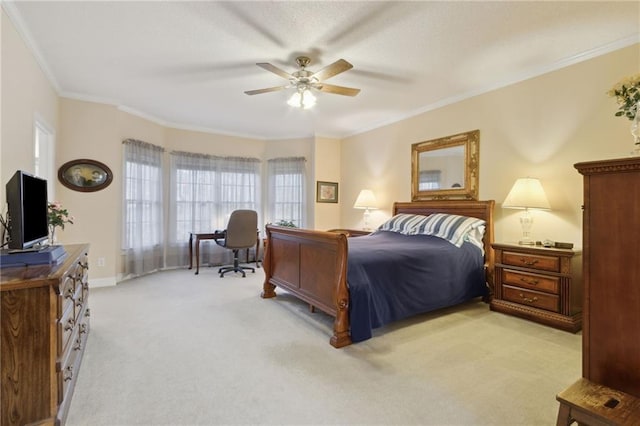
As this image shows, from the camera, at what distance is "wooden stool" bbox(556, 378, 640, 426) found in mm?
970

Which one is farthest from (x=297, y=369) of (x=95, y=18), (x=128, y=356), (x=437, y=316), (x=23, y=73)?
(x=23, y=73)

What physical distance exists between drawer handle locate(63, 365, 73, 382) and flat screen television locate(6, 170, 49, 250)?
2.33 feet

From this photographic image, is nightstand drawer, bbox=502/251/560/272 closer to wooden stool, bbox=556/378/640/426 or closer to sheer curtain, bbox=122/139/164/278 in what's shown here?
wooden stool, bbox=556/378/640/426

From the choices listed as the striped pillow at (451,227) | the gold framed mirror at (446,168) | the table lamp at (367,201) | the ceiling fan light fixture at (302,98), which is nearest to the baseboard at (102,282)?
the ceiling fan light fixture at (302,98)

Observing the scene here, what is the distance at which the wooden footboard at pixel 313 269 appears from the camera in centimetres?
250

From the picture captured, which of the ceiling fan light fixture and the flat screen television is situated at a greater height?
the ceiling fan light fixture

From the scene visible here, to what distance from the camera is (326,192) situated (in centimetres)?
611

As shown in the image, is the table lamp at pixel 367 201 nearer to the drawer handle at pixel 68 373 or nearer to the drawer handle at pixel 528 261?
the drawer handle at pixel 528 261

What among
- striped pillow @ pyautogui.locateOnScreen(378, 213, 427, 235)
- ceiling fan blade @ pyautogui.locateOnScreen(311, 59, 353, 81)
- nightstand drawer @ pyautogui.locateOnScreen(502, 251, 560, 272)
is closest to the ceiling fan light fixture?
ceiling fan blade @ pyautogui.locateOnScreen(311, 59, 353, 81)

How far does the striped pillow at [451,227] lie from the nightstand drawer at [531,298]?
26.3 inches

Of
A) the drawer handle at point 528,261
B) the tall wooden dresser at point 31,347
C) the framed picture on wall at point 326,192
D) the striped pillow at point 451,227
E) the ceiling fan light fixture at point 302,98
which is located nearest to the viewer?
the tall wooden dresser at point 31,347

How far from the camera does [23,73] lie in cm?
265

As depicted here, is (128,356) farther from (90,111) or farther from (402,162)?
(402,162)

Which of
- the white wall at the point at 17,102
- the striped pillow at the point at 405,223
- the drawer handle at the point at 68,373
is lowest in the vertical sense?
the drawer handle at the point at 68,373
